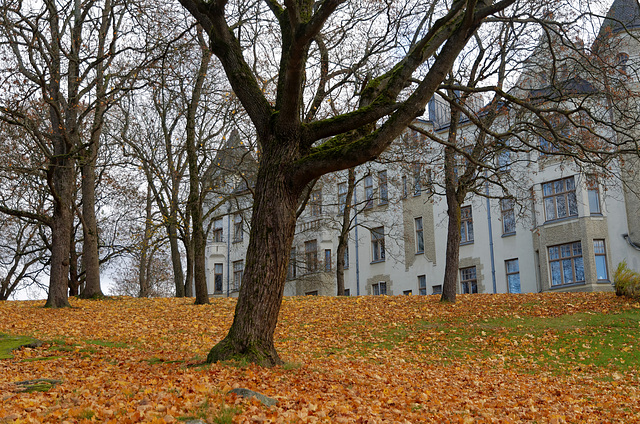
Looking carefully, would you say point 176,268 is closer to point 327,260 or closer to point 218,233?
point 327,260

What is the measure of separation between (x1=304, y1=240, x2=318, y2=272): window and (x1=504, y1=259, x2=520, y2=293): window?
12.2 metres

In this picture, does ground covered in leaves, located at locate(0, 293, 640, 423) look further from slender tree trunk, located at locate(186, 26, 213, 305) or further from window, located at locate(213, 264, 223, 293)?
window, located at locate(213, 264, 223, 293)

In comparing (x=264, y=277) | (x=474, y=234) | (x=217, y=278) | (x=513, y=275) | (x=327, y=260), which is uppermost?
(x=474, y=234)

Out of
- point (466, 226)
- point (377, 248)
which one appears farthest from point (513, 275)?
point (377, 248)

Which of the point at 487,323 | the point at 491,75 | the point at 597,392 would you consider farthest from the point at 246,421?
the point at 491,75

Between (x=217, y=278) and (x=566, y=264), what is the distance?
27.8 meters

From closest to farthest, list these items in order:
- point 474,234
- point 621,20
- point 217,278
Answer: point 621,20 < point 474,234 < point 217,278

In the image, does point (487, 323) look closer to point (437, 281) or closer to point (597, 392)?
point (597, 392)

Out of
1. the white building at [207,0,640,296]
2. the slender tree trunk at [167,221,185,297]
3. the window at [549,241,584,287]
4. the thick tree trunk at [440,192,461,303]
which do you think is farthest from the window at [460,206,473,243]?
the slender tree trunk at [167,221,185,297]

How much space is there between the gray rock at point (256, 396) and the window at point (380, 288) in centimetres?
3264

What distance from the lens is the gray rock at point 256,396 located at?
5.93 m

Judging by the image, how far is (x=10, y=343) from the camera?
10.9 m

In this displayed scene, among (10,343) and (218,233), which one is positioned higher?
(218,233)

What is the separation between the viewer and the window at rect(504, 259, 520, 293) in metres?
31.9
